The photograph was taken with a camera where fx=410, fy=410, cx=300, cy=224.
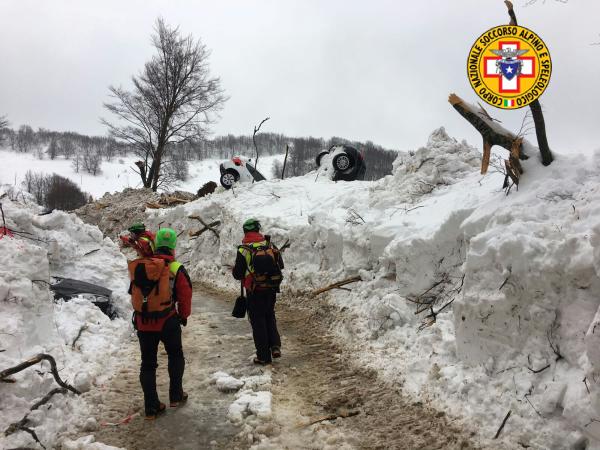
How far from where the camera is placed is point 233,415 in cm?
415

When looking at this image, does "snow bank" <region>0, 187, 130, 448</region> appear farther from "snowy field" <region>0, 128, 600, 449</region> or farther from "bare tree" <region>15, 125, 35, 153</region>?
"bare tree" <region>15, 125, 35, 153</region>

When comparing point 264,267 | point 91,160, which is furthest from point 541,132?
point 91,160

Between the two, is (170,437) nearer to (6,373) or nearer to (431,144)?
(6,373)

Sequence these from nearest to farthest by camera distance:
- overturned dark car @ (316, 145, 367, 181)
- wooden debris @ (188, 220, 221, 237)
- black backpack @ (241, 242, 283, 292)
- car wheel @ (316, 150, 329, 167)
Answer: black backpack @ (241, 242, 283, 292), wooden debris @ (188, 220, 221, 237), overturned dark car @ (316, 145, 367, 181), car wheel @ (316, 150, 329, 167)

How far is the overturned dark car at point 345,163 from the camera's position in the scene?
48.1ft

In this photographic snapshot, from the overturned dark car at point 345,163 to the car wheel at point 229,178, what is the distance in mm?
3837

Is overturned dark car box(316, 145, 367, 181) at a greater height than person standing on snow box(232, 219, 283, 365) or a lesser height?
greater

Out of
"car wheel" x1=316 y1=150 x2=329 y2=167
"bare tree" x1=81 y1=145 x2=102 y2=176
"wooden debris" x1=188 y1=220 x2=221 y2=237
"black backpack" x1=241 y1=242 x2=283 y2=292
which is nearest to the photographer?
"black backpack" x1=241 y1=242 x2=283 y2=292

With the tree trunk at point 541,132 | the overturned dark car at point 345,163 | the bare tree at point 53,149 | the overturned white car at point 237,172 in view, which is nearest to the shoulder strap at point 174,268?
the tree trunk at point 541,132

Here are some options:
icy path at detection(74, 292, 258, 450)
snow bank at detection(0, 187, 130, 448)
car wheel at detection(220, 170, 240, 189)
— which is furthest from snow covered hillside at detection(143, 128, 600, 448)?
car wheel at detection(220, 170, 240, 189)

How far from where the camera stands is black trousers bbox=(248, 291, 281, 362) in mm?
5590

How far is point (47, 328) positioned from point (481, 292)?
496 centimetres

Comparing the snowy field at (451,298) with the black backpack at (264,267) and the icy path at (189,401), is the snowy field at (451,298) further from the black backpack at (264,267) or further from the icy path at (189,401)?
the black backpack at (264,267)

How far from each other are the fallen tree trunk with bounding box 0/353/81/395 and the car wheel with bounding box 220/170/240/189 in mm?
12586
